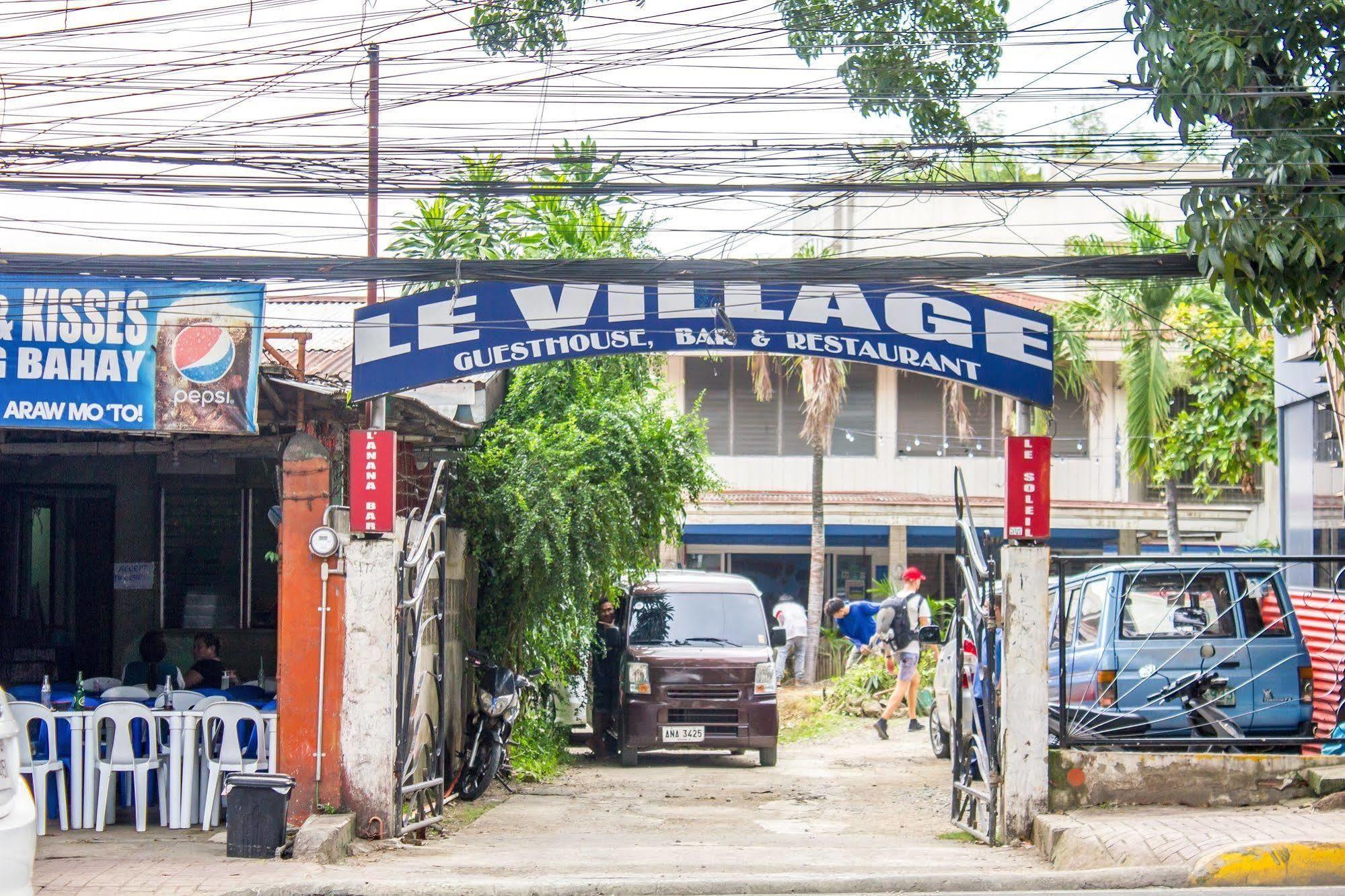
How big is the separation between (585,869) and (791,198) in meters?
5.50

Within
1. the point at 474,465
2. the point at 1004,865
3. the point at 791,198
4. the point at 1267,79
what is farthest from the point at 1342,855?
the point at 474,465

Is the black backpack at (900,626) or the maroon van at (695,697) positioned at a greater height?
the black backpack at (900,626)

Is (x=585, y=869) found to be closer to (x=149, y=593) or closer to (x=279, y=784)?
(x=279, y=784)

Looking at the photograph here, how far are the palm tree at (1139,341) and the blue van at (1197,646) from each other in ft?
30.7

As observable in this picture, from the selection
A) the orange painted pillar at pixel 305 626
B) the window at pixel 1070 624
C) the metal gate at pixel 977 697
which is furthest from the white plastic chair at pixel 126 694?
the window at pixel 1070 624

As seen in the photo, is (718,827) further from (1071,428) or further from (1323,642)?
(1071,428)

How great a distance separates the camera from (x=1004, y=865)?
9.21 meters

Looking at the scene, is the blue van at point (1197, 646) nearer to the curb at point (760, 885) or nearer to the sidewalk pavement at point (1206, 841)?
the sidewalk pavement at point (1206, 841)

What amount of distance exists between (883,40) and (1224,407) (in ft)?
35.9

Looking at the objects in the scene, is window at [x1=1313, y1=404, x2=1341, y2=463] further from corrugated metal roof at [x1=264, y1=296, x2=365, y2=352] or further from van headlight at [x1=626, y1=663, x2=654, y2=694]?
corrugated metal roof at [x1=264, y1=296, x2=365, y2=352]

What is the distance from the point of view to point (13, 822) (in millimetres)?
5984

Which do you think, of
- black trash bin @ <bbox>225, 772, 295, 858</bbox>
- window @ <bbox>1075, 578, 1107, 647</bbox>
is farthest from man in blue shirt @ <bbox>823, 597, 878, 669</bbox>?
black trash bin @ <bbox>225, 772, 295, 858</bbox>

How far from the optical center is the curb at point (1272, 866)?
26.6 ft

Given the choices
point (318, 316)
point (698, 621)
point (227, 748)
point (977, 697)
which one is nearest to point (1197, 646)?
point (977, 697)
